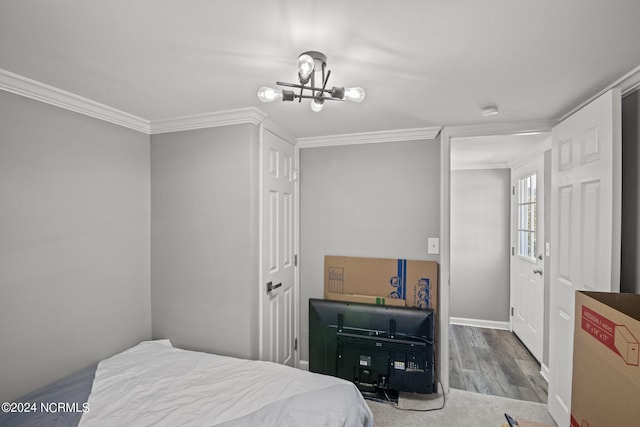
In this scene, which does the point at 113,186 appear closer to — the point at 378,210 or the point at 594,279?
the point at 378,210

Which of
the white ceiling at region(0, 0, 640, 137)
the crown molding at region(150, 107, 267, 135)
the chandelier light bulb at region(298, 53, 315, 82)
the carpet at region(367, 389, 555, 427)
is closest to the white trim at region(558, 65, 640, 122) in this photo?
the white ceiling at region(0, 0, 640, 137)

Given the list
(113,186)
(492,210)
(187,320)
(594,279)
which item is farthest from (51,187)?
(492,210)

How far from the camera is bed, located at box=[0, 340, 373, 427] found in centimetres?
144

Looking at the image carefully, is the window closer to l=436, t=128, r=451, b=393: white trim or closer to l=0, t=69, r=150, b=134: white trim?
l=436, t=128, r=451, b=393: white trim

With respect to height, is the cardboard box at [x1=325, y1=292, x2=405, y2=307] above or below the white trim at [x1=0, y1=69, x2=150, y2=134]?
below

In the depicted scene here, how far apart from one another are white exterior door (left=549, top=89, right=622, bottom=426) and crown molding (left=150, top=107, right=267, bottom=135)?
2129 mm

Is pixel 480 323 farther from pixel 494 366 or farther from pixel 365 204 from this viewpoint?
pixel 365 204

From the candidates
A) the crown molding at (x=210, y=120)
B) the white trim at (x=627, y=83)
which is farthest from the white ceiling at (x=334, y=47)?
the crown molding at (x=210, y=120)

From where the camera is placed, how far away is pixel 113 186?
88.2 inches

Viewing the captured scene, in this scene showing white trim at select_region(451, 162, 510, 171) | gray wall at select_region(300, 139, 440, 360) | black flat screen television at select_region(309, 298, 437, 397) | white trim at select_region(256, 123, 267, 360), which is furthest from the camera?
white trim at select_region(451, 162, 510, 171)

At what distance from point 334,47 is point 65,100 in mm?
1729

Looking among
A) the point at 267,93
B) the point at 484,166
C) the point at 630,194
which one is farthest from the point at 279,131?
the point at 484,166

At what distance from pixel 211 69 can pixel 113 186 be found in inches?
50.6

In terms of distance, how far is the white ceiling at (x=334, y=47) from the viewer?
1.11 m
